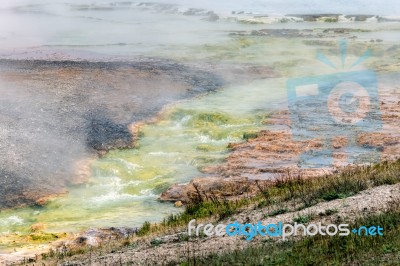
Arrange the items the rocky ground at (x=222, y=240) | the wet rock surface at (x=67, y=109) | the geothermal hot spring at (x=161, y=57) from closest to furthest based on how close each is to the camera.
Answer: the rocky ground at (x=222, y=240) → the geothermal hot spring at (x=161, y=57) → the wet rock surface at (x=67, y=109)

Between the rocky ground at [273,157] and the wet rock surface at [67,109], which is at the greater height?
the wet rock surface at [67,109]

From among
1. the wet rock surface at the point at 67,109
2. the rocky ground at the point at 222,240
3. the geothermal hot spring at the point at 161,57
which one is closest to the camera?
the rocky ground at the point at 222,240

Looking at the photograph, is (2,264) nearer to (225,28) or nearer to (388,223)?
(388,223)

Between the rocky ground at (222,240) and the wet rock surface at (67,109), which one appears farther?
the wet rock surface at (67,109)

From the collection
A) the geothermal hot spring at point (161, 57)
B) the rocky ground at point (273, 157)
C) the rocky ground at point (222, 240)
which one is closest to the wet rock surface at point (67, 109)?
the geothermal hot spring at point (161, 57)

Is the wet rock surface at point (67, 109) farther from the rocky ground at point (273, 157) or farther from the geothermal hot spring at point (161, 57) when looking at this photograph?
the rocky ground at point (273, 157)

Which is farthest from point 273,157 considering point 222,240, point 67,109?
point 222,240
